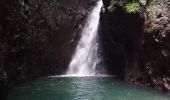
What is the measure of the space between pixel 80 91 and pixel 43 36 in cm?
625

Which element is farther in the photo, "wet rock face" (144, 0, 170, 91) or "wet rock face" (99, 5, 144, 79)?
"wet rock face" (99, 5, 144, 79)

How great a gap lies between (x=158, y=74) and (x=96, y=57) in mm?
7844

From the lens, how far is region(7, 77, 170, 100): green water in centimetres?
1298

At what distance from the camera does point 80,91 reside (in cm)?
1442

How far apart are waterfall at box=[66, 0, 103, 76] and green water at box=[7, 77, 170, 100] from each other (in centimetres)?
367

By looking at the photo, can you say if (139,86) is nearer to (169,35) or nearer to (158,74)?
(158,74)

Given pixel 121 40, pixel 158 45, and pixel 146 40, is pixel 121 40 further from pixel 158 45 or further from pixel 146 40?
pixel 158 45

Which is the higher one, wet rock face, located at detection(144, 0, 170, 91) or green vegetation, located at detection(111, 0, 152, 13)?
green vegetation, located at detection(111, 0, 152, 13)

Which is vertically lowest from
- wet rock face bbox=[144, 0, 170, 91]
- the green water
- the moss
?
the green water

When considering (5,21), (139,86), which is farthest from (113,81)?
(5,21)

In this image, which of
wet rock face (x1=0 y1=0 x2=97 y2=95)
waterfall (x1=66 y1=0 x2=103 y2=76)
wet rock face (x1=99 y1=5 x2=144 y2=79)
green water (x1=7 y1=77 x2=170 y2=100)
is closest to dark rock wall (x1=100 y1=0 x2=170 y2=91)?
wet rock face (x1=99 y1=5 x2=144 y2=79)

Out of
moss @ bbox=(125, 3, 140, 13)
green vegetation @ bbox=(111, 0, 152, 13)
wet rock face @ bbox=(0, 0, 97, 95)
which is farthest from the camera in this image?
wet rock face @ bbox=(0, 0, 97, 95)

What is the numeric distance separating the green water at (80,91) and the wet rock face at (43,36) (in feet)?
4.33

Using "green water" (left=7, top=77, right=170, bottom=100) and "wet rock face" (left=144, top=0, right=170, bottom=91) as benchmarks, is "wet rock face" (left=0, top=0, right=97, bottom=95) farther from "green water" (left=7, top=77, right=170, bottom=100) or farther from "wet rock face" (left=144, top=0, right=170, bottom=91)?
"wet rock face" (left=144, top=0, right=170, bottom=91)
